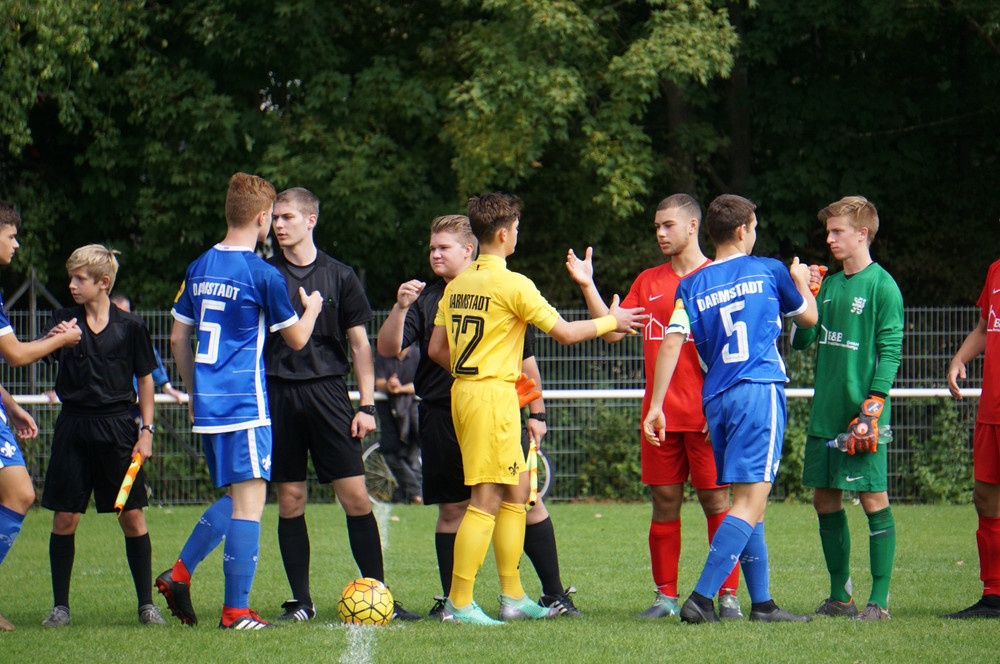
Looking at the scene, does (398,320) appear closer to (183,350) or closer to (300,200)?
(300,200)

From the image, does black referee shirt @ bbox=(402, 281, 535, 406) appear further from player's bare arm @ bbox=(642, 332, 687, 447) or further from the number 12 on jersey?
player's bare arm @ bbox=(642, 332, 687, 447)

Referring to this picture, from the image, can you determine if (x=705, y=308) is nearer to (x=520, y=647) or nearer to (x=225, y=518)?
(x=520, y=647)

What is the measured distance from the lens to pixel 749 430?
5.34m

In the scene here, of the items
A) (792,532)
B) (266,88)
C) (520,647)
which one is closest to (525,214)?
(266,88)

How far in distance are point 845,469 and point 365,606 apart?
2687 mm

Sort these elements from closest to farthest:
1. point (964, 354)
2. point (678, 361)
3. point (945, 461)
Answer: point (678, 361) < point (964, 354) < point (945, 461)

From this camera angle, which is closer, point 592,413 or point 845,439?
point 845,439

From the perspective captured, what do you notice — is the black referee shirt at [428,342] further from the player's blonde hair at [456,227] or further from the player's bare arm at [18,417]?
the player's bare arm at [18,417]

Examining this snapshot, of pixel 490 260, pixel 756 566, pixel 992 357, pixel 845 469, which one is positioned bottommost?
pixel 756 566

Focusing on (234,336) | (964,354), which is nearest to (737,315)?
(964,354)

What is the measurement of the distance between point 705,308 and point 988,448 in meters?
1.91

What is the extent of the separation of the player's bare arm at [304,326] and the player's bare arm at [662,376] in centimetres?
178

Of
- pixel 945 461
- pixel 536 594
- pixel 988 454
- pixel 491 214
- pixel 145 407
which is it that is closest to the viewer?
pixel 491 214

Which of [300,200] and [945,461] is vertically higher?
[300,200]
